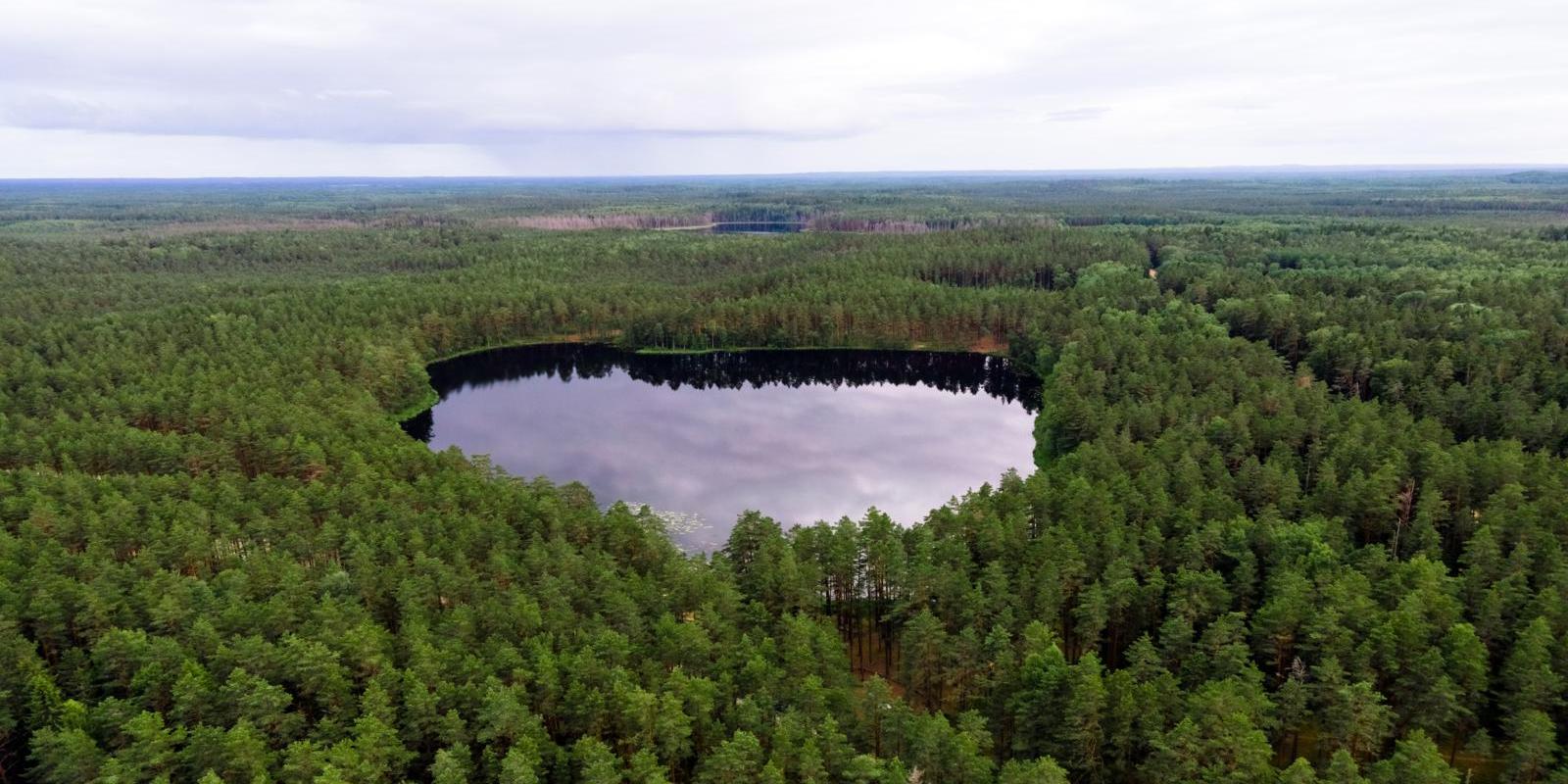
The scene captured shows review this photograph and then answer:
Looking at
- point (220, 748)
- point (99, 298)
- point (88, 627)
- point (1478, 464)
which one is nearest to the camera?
point (220, 748)

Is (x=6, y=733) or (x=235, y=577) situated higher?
(x=235, y=577)

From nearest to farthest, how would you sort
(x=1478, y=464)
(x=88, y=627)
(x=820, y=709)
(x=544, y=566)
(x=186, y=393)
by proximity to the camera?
(x=820, y=709) → (x=88, y=627) → (x=544, y=566) → (x=1478, y=464) → (x=186, y=393)

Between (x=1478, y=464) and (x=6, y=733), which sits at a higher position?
(x=1478, y=464)

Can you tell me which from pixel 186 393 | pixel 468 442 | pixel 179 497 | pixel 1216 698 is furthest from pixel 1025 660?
pixel 186 393

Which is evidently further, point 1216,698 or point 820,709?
point 820,709

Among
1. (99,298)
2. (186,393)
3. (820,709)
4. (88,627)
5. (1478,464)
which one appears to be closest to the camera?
(820,709)

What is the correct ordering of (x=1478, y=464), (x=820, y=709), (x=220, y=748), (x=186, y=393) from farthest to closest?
1. (x=186, y=393)
2. (x=1478, y=464)
3. (x=820, y=709)
4. (x=220, y=748)

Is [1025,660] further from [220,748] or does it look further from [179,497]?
[179,497]

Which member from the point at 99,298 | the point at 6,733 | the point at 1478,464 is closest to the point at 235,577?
the point at 6,733

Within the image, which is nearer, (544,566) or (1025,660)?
(1025,660)

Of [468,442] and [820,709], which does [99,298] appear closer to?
[468,442]
